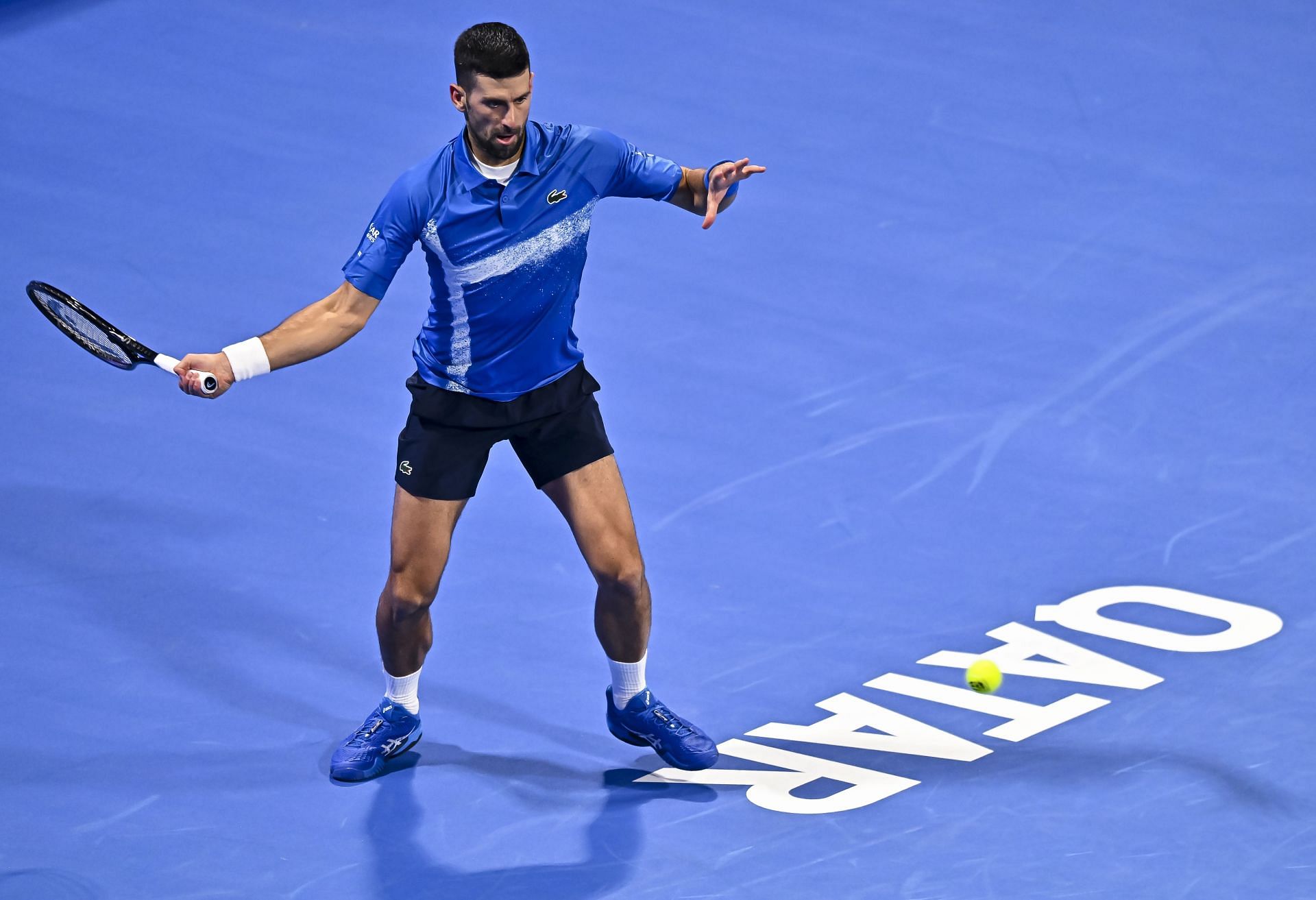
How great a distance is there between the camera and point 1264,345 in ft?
28.3

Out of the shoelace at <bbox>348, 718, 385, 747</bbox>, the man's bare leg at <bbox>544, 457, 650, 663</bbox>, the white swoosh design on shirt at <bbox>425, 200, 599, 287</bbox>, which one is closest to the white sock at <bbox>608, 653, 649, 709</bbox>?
the man's bare leg at <bbox>544, 457, 650, 663</bbox>

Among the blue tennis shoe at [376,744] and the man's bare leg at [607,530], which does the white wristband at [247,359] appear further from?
the blue tennis shoe at [376,744]

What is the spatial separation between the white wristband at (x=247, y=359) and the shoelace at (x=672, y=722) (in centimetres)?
160

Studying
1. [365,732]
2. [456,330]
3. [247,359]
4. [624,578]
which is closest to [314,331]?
[247,359]

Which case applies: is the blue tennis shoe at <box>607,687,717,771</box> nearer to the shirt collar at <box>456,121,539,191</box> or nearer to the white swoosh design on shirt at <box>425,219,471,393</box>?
the white swoosh design on shirt at <box>425,219,471,393</box>

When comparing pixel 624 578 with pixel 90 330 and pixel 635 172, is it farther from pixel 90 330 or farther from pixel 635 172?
pixel 90 330

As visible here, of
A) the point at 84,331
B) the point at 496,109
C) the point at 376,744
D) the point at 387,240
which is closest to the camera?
the point at 496,109

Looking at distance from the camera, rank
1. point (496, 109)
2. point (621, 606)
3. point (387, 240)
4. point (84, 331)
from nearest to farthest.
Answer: point (496, 109) → point (387, 240) → point (84, 331) → point (621, 606)

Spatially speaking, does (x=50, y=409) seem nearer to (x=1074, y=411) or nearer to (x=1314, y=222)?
(x=1074, y=411)

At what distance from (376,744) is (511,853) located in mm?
662

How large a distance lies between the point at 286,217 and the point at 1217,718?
5.34 meters

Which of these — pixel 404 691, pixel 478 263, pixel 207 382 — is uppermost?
pixel 478 263

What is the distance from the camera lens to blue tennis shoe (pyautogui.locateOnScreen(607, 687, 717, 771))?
605cm

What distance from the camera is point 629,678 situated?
20.1 feet
